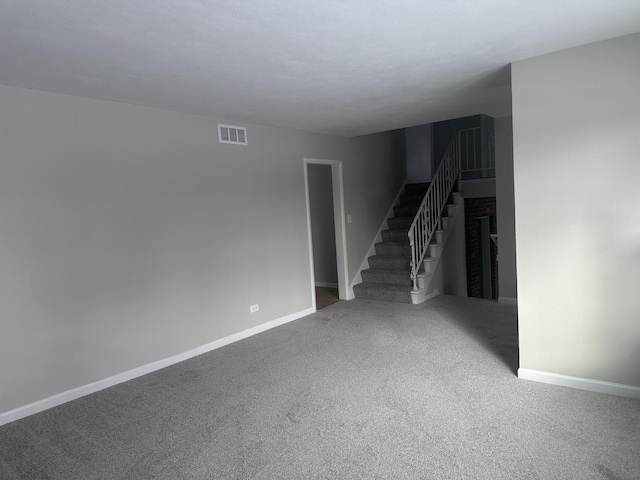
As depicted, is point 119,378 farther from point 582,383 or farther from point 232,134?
point 582,383

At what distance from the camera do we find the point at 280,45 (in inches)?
95.8

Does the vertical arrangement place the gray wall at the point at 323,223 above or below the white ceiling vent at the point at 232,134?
below

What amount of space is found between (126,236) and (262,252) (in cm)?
158

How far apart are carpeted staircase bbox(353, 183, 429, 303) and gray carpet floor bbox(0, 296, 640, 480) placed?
1.86 metres

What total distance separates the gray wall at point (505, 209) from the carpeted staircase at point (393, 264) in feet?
4.10

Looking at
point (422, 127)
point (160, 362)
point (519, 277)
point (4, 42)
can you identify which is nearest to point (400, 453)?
point (519, 277)

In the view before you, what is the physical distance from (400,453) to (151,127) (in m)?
3.28

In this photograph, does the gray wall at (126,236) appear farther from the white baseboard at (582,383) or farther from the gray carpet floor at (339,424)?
the white baseboard at (582,383)

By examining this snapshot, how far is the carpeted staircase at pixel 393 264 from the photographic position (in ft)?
19.1

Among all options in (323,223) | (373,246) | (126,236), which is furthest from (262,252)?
(323,223)

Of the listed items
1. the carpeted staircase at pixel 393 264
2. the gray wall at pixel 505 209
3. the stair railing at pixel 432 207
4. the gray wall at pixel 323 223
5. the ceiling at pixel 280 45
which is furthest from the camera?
the gray wall at pixel 323 223

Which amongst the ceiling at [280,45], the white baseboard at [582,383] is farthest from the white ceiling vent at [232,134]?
the white baseboard at [582,383]

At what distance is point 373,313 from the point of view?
17.1 ft

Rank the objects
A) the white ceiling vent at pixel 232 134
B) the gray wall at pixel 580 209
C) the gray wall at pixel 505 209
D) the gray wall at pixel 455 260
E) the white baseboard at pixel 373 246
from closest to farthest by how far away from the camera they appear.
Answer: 1. the gray wall at pixel 580 209
2. the white ceiling vent at pixel 232 134
3. the gray wall at pixel 505 209
4. the white baseboard at pixel 373 246
5. the gray wall at pixel 455 260
